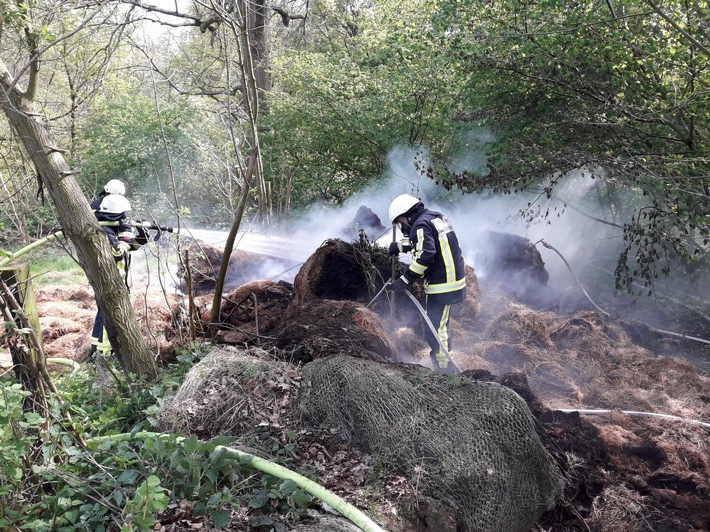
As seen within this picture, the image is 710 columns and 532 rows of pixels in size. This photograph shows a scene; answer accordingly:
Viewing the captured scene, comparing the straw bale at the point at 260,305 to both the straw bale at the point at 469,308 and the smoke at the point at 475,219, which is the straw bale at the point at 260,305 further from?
the smoke at the point at 475,219

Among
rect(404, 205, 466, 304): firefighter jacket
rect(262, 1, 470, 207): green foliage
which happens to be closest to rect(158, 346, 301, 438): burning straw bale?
rect(404, 205, 466, 304): firefighter jacket

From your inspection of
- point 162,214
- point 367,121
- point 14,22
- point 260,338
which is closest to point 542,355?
point 260,338

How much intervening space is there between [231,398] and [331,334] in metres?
1.54

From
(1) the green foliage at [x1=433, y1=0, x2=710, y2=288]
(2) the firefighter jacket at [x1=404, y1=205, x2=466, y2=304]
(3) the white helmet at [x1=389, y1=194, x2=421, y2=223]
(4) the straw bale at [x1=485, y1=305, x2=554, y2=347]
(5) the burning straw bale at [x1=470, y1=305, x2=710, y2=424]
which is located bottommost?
(5) the burning straw bale at [x1=470, y1=305, x2=710, y2=424]

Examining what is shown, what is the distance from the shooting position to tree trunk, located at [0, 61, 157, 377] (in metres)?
3.62

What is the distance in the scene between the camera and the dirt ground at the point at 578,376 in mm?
4043

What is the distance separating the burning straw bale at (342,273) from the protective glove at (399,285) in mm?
458

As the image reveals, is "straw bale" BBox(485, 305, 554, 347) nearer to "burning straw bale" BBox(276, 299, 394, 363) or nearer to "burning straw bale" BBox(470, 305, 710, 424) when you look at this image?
"burning straw bale" BBox(470, 305, 710, 424)

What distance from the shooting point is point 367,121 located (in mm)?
13328

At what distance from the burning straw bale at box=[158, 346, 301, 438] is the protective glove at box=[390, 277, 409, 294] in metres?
2.53

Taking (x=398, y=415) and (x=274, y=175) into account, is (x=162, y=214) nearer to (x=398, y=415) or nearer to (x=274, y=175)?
(x=274, y=175)

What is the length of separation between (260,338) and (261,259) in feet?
15.2

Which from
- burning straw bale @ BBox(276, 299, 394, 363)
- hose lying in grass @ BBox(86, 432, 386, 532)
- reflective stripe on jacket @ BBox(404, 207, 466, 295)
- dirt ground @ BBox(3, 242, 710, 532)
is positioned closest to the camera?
hose lying in grass @ BBox(86, 432, 386, 532)

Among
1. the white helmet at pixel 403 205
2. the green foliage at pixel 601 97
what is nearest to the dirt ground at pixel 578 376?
the green foliage at pixel 601 97
